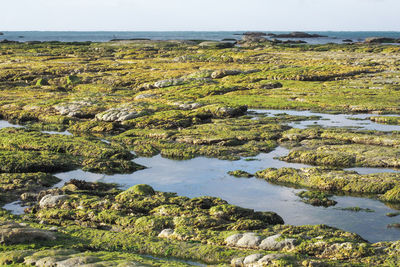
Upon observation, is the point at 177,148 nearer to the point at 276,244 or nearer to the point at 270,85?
the point at 276,244

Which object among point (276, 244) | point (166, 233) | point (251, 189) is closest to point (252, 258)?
point (276, 244)

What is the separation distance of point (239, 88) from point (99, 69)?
2986 centimetres

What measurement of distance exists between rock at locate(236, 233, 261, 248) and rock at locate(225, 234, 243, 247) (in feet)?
0.43

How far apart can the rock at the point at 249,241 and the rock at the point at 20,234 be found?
7057mm

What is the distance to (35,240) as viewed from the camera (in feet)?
59.0

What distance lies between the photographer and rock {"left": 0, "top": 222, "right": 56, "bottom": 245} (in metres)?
17.6

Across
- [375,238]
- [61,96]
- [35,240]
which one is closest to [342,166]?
[375,238]

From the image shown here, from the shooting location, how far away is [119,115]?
154ft

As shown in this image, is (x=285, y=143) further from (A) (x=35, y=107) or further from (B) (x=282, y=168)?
(A) (x=35, y=107)

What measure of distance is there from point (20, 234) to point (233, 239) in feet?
25.7

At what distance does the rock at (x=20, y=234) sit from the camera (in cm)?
1761

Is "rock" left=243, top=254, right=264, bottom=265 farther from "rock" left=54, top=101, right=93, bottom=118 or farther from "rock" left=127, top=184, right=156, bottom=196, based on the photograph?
"rock" left=54, top=101, right=93, bottom=118

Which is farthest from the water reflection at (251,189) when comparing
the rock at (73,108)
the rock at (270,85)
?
the rock at (270,85)

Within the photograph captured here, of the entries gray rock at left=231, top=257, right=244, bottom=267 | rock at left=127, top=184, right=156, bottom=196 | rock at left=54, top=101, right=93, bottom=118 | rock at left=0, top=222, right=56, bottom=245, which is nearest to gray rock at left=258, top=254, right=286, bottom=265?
gray rock at left=231, top=257, right=244, bottom=267
